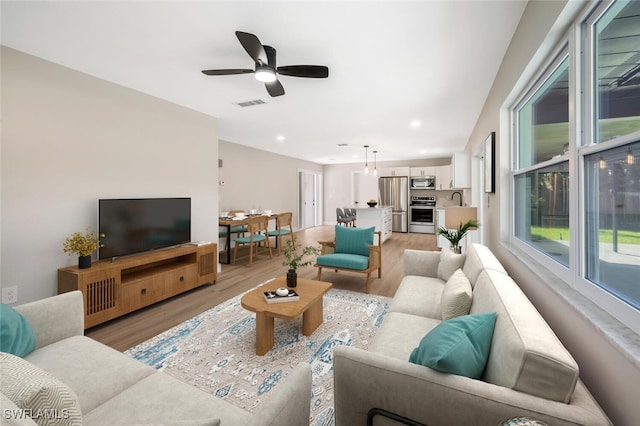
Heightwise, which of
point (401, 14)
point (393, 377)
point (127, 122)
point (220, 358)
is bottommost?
point (220, 358)

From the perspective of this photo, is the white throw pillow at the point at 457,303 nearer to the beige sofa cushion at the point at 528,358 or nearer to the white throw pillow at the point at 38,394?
the beige sofa cushion at the point at 528,358

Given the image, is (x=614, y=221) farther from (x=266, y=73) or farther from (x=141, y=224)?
(x=141, y=224)

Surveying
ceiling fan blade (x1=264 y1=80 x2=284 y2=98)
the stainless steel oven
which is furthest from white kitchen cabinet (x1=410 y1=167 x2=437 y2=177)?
ceiling fan blade (x1=264 y1=80 x2=284 y2=98)

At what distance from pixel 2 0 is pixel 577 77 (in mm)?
3529

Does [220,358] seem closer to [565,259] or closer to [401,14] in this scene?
[565,259]

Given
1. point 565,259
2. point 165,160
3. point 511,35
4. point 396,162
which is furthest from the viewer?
point 396,162

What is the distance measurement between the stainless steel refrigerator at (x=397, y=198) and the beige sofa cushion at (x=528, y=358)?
814 cm

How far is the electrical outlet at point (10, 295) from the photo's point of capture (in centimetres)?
244

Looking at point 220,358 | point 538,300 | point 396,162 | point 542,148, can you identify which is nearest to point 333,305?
point 220,358

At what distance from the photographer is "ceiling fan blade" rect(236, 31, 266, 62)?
191 cm

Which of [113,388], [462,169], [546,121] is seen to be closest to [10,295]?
[113,388]

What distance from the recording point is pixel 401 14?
1964mm

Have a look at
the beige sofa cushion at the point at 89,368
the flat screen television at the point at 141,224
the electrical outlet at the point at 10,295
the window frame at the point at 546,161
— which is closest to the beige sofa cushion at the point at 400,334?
the window frame at the point at 546,161

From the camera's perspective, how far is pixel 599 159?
1221 mm
